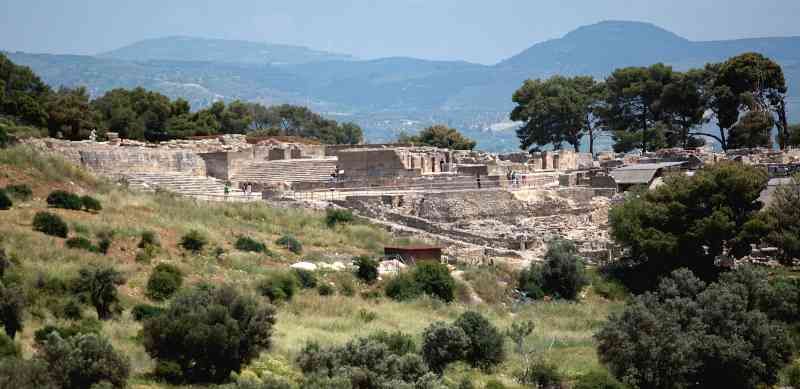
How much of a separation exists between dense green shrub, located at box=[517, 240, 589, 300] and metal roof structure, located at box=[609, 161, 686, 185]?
11.0 m

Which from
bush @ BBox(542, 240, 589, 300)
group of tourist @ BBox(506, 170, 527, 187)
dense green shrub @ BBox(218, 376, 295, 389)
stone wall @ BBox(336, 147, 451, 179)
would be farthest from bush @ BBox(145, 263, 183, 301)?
group of tourist @ BBox(506, 170, 527, 187)

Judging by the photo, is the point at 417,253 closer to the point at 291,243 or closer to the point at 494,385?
the point at 291,243

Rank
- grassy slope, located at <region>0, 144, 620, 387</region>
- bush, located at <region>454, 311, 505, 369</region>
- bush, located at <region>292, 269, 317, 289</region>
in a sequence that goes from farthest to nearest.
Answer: bush, located at <region>292, 269, 317, 289</region> < bush, located at <region>454, 311, 505, 369</region> < grassy slope, located at <region>0, 144, 620, 387</region>

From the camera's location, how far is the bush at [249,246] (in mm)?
28703

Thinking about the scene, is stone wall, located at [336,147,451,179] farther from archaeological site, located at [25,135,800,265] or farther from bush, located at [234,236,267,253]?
bush, located at [234,236,267,253]

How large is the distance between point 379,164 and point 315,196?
3.82 meters

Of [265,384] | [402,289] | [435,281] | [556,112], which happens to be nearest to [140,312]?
[265,384]

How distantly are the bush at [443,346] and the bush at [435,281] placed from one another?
18.6ft

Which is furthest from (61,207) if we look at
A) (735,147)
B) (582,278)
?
(735,147)

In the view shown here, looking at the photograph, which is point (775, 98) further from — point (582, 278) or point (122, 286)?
point (122, 286)

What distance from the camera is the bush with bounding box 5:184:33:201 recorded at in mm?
28538

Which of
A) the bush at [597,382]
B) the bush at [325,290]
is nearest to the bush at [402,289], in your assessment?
the bush at [325,290]

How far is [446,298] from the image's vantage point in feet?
92.0

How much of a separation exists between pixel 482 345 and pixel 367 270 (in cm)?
617
